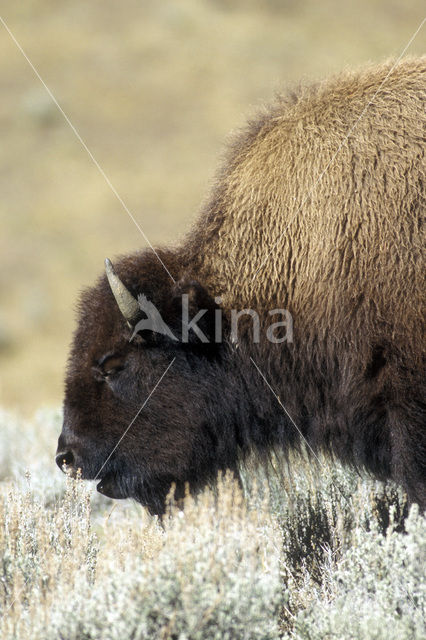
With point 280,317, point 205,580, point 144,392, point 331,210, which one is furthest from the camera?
point 144,392

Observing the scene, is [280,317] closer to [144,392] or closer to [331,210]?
[331,210]

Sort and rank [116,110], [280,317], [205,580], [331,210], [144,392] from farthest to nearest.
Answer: [116,110]
[144,392]
[280,317]
[331,210]
[205,580]

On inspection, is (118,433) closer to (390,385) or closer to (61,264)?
(390,385)

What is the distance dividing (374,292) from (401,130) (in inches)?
31.2

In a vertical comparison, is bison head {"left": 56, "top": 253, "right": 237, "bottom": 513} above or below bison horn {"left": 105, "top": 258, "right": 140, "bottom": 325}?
below

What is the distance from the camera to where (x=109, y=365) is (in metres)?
4.27

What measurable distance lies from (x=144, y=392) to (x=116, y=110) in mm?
22765

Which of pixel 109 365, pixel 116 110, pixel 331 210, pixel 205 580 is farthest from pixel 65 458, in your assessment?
pixel 116 110

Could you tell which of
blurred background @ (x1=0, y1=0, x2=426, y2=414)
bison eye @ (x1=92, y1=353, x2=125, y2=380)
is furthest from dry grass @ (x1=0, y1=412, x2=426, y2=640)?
blurred background @ (x1=0, y1=0, x2=426, y2=414)

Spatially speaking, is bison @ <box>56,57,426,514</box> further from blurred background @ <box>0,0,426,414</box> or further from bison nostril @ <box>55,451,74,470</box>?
blurred background @ <box>0,0,426,414</box>

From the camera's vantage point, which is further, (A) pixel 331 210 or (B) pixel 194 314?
(B) pixel 194 314

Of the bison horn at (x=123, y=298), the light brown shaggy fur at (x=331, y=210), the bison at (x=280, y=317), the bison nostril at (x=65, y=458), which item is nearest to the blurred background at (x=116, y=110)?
the bison nostril at (x=65, y=458)

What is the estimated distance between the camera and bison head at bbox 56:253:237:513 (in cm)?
422

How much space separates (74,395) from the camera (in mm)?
4309
